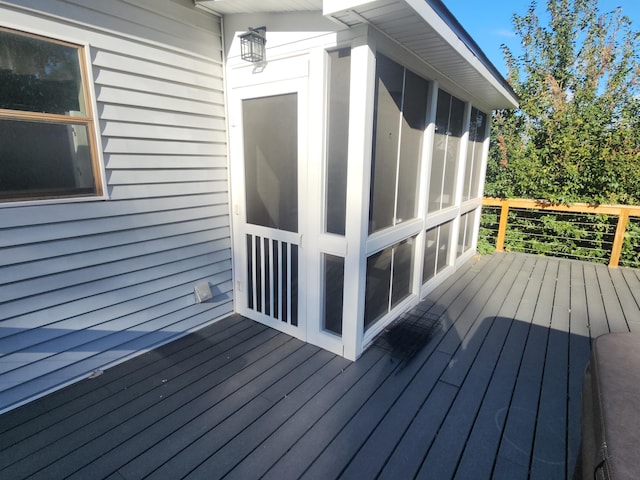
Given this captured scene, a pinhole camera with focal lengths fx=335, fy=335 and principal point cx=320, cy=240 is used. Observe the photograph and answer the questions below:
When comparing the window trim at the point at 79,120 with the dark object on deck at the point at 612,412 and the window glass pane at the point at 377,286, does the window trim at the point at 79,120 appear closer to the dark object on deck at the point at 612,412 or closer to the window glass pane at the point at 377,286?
the window glass pane at the point at 377,286

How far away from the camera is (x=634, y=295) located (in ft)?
12.4

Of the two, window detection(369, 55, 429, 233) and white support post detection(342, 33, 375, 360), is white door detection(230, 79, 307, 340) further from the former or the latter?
window detection(369, 55, 429, 233)

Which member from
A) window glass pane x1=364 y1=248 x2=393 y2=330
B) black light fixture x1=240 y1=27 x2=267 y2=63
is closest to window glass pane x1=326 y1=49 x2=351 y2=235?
window glass pane x1=364 y1=248 x2=393 y2=330

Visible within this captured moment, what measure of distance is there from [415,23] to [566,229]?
461 cm

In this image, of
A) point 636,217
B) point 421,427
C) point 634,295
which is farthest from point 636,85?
point 421,427

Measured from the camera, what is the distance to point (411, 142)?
2.93m

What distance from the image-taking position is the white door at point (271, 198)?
2506 mm

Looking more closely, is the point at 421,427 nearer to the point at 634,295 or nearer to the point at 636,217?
the point at 634,295

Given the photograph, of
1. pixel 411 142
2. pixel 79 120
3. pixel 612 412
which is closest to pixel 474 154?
pixel 411 142

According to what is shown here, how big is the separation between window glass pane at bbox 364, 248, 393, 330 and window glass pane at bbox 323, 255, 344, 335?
0.75ft

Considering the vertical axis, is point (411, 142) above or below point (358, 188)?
above

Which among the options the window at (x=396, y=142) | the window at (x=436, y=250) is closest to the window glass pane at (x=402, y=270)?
the window at (x=396, y=142)

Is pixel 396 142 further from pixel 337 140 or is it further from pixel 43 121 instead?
pixel 43 121

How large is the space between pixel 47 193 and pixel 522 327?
3.73m
